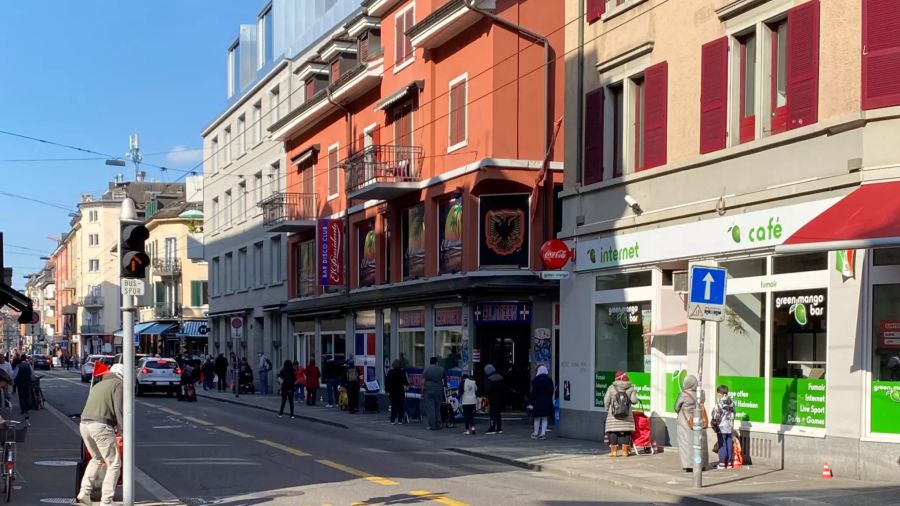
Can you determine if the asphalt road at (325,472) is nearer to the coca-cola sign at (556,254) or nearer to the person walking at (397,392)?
the person walking at (397,392)

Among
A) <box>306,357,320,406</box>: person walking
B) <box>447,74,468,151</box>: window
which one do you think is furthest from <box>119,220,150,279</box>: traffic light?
<box>306,357,320,406</box>: person walking

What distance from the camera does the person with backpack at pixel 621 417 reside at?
19.7 m

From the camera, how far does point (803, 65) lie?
1675 centimetres

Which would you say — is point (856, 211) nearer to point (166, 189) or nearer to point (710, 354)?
point (710, 354)

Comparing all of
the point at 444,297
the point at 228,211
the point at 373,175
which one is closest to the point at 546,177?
the point at 444,297

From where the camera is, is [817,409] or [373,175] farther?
[373,175]

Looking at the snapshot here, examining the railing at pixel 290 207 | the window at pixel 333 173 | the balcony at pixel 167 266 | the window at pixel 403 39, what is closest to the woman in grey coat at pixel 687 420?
the window at pixel 403 39

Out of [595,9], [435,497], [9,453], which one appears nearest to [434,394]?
[595,9]

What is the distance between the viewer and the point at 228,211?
56.9m

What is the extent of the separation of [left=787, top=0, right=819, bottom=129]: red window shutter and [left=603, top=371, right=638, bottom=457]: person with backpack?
5.70 meters

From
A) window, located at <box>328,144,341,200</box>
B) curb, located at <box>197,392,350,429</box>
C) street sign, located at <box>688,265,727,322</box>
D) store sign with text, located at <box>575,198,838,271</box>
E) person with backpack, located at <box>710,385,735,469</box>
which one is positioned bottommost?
curb, located at <box>197,392,350,429</box>

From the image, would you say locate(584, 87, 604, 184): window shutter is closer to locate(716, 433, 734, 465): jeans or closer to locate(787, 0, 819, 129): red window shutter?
locate(787, 0, 819, 129): red window shutter

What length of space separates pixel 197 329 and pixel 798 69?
53989 millimetres

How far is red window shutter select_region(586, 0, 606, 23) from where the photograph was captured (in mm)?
22584
